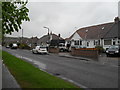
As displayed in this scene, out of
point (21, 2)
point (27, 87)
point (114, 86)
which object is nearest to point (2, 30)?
point (21, 2)

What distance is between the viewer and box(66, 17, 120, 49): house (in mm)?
34478

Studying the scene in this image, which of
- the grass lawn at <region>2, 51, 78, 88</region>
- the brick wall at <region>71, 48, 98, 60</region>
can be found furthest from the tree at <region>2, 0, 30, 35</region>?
the brick wall at <region>71, 48, 98, 60</region>

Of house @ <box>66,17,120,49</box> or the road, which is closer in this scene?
→ the road

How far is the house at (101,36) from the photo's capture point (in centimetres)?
3448

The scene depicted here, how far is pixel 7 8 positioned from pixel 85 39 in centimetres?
3780

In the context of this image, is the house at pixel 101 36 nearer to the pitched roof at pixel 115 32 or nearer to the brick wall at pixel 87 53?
the pitched roof at pixel 115 32

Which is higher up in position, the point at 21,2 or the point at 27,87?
the point at 21,2

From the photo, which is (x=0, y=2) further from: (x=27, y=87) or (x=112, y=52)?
(x=112, y=52)

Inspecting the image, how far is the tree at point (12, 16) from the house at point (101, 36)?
2868 cm

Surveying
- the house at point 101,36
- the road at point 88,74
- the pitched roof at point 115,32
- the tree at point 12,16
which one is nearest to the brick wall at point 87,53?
the road at point 88,74

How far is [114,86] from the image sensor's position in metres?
6.46

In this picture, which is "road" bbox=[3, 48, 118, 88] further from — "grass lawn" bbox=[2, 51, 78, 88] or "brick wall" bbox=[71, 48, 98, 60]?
"brick wall" bbox=[71, 48, 98, 60]

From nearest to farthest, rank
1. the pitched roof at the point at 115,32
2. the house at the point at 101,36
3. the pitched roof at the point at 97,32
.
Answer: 1. the pitched roof at the point at 115,32
2. the house at the point at 101,36
3. the pitched roof at the point at 97,32

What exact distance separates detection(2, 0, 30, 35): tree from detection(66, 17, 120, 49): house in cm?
2868
